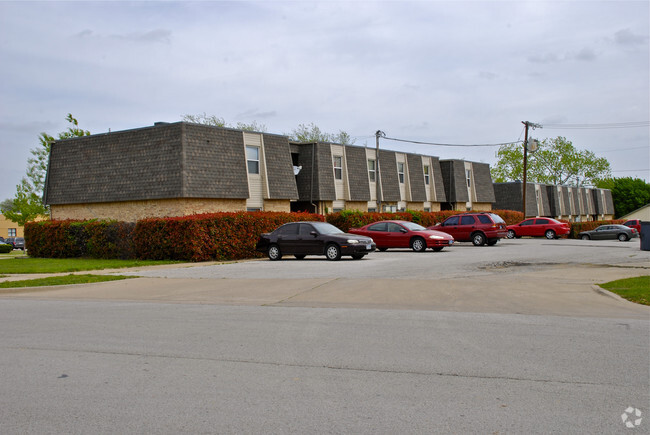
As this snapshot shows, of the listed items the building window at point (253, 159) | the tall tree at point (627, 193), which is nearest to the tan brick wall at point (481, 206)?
the building window at point (253, 159)

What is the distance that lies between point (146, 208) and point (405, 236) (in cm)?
1305

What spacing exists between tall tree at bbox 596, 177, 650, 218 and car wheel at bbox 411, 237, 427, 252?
88754mm

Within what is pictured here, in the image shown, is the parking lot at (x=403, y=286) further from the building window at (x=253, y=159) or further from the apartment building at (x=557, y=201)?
the apartment building at (x=557, y=201)

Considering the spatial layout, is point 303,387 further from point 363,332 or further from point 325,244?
point 325,244

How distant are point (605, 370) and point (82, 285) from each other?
13.2 m

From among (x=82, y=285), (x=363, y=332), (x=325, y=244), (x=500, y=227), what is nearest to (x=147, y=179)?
(x=325, y=244)

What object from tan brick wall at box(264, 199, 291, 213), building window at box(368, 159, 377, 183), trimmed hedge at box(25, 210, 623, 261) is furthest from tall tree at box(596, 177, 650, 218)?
trimmed hedge at box(25, 210, 623, 261)

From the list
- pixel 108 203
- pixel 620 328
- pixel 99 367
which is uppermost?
pixel 108 203

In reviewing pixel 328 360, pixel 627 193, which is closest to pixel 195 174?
pixel 328 360

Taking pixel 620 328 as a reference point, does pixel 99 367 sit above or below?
above

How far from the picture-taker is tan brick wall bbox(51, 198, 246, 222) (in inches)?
1109

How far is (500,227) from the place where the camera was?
3120 cm

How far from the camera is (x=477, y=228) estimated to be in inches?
1216

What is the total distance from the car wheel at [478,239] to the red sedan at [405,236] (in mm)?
4249
